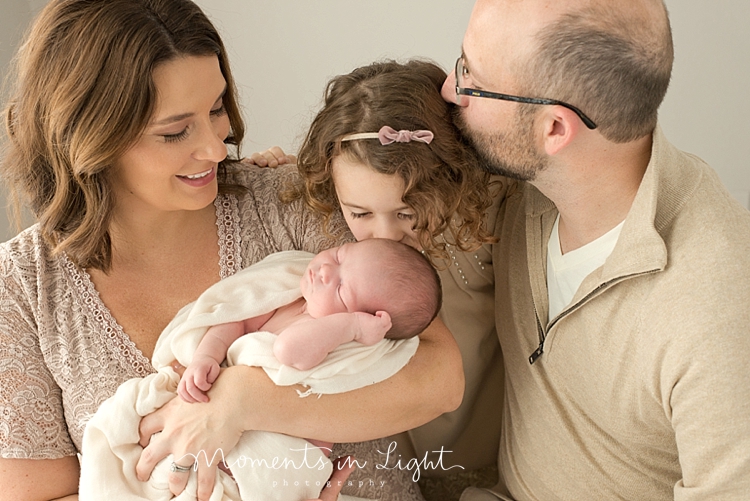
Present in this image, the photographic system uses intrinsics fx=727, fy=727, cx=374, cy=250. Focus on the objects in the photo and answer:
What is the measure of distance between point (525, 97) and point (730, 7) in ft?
4.23

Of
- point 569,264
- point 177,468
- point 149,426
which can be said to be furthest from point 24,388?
point 569,264

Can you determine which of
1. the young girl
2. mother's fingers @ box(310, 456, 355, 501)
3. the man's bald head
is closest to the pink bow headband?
the young girl

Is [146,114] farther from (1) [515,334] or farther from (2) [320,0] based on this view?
(2) [320,0]

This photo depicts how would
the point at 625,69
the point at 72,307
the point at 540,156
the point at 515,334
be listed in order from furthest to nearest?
the point at 515,334
the point at 72,307
the point at 540,156
the point at 625,69

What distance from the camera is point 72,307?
181 centimetres

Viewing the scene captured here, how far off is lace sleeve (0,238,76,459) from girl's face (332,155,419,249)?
79 cm

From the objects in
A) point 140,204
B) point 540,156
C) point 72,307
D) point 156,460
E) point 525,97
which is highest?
point 525,97

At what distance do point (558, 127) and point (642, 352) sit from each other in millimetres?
529

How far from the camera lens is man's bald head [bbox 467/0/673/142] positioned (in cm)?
154

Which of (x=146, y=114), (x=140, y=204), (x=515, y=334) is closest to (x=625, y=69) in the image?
(x=515, y=334)

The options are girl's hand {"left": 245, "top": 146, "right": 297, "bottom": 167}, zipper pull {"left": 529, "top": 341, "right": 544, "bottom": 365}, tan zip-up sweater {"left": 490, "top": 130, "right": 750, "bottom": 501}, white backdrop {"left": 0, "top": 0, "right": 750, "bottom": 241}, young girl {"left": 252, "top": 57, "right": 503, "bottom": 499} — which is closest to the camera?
tan zip-up sweater {"left": 490, "top": 130, "right": 750, "bottom": 501}

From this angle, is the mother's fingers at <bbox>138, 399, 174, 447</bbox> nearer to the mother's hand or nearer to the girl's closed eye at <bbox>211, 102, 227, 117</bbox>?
the mother's hand

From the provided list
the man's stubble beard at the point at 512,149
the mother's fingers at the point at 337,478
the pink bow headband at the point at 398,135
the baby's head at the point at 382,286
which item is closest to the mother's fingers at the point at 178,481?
the mother's fingers at the point at 337,478

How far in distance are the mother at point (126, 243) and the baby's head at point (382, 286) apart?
0.14 meters
